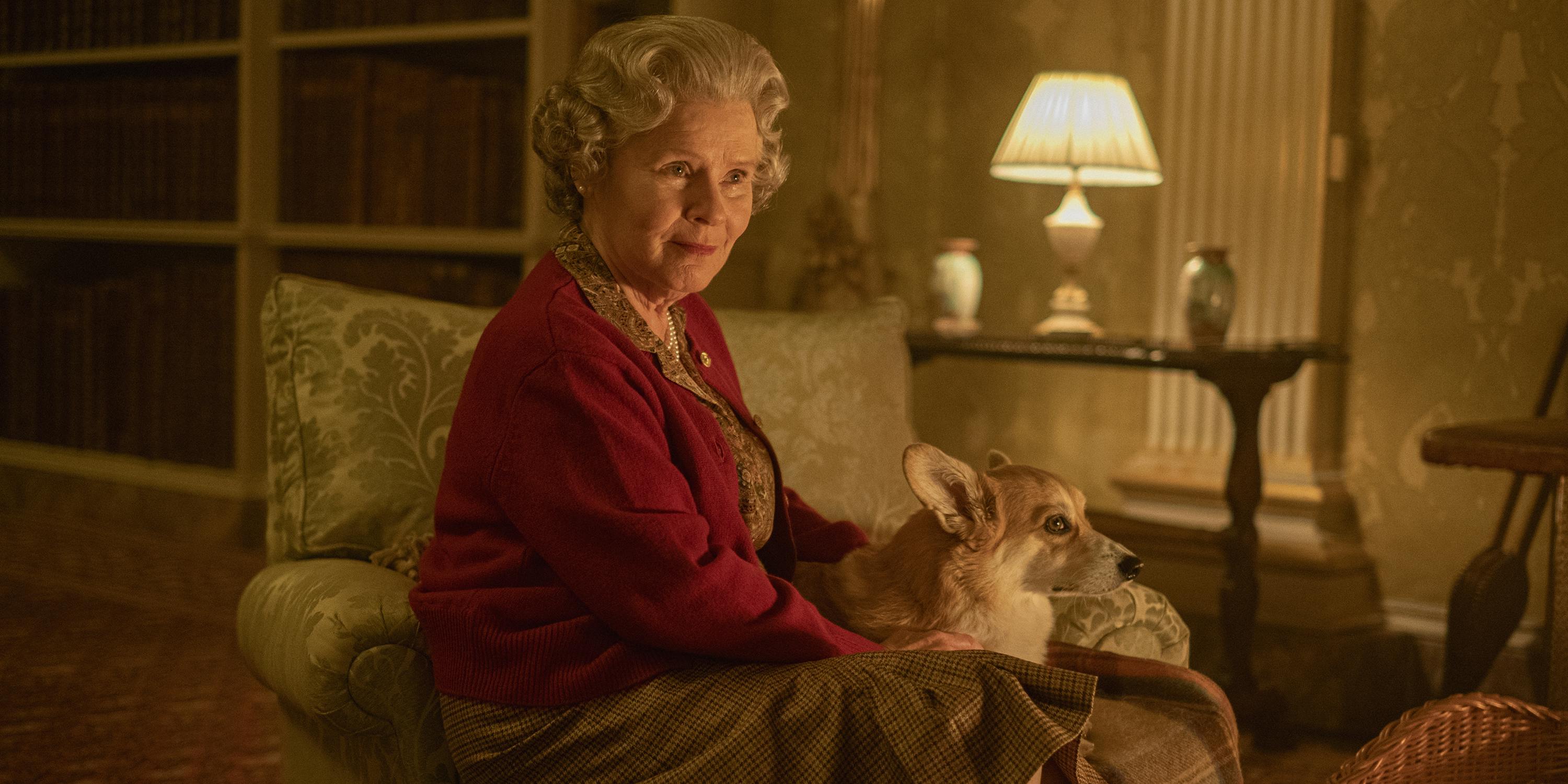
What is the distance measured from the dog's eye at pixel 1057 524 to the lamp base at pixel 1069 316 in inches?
55.3

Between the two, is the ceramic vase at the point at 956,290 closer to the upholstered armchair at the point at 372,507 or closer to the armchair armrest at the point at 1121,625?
the upholstered armchair at the point at 372,507

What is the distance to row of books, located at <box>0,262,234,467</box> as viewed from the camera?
3.51m

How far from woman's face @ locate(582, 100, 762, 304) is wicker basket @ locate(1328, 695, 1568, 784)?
939mm

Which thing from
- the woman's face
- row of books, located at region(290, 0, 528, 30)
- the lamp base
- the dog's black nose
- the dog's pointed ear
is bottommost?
the dog's black nose

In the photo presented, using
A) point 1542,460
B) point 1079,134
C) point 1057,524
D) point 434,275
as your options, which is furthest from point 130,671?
point 1542,460

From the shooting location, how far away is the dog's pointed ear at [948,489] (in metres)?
1.26

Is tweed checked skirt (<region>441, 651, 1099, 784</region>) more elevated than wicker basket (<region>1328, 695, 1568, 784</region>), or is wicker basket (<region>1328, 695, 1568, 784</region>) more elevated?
tweed checked skirt (<region>441, 651, 1099, 784</region>)

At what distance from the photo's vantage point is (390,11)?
3.25 meters

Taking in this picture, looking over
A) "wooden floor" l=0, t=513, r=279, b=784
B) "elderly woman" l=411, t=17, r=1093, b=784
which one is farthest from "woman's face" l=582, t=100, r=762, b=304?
"wooden floor" l=0, t=513, r=279, b=784

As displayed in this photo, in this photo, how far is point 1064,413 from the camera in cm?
313

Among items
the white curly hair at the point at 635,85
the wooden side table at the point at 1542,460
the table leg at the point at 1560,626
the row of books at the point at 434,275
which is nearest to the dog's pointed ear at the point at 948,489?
the white curly hair at the point at 635,85

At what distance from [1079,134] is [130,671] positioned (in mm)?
2339

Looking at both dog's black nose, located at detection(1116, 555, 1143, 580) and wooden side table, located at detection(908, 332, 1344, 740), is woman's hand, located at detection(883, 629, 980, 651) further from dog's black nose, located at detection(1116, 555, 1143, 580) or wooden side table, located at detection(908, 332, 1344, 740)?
wooden side table, located at detection(908, 332, 1344, 740)

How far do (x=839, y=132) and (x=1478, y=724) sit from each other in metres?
2.05
